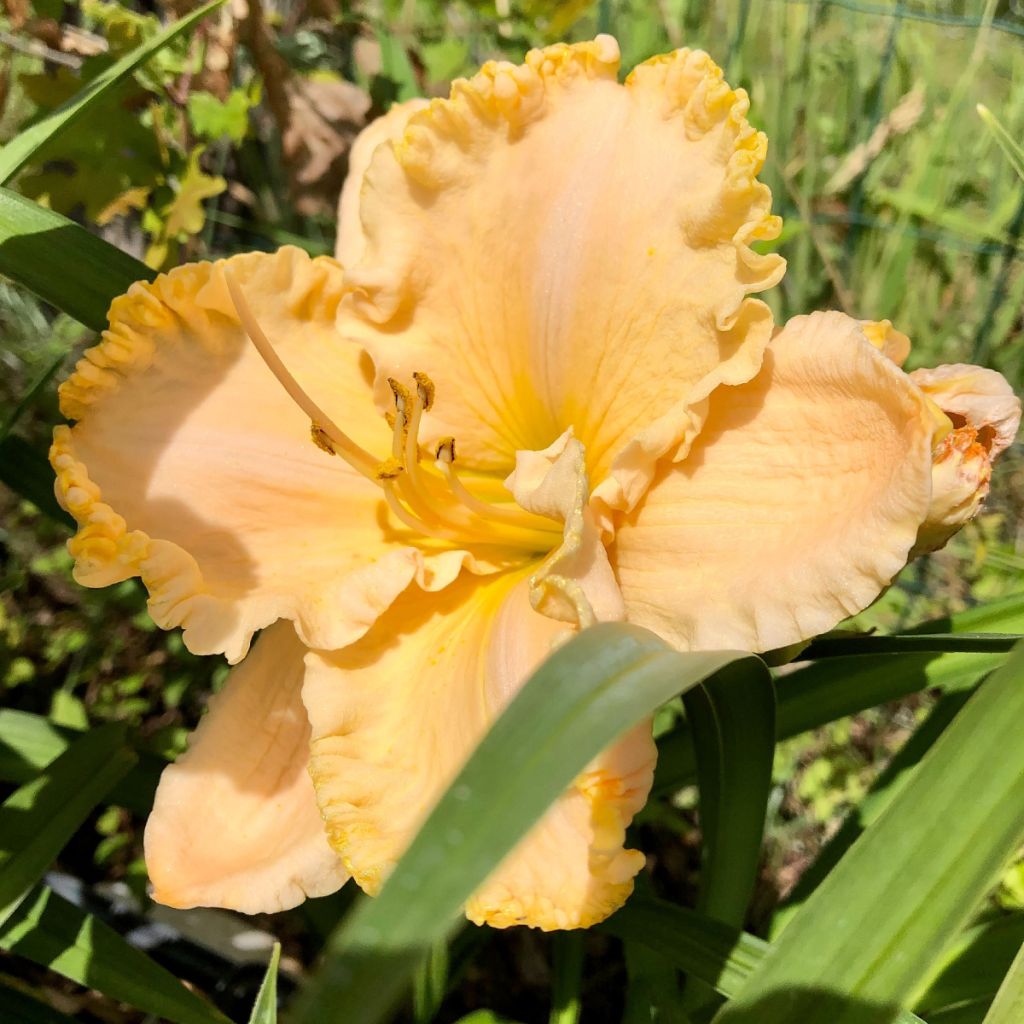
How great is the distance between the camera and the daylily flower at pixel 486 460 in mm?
620

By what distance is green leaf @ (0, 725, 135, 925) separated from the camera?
85 cm

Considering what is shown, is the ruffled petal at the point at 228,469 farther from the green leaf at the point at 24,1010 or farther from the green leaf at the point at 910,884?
the green leaf at the point at 24,1010

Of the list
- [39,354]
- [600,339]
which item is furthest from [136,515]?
[39,354]

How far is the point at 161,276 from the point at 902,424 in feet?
2.06

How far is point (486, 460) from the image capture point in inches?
35.7

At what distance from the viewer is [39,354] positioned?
1.69 meters

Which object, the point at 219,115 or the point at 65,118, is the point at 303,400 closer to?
the point at 65,118

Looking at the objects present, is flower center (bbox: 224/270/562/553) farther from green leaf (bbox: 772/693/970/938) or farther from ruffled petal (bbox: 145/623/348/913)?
green leaf (bbox: 772/693/970/938)

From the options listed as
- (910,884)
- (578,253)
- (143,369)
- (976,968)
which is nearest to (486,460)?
(578,253)

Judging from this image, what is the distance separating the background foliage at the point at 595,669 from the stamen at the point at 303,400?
0.62ft

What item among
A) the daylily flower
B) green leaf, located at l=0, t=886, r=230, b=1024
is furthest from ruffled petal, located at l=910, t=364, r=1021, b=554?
green leaf, located at l=0, t=886, r=230, b=1024

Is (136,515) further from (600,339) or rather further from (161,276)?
(600,339)

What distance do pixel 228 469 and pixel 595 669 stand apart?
50cm

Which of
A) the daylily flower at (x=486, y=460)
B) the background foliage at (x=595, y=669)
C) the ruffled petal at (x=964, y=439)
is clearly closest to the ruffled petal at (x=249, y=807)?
the daylily flower at (x=486, y=460)
